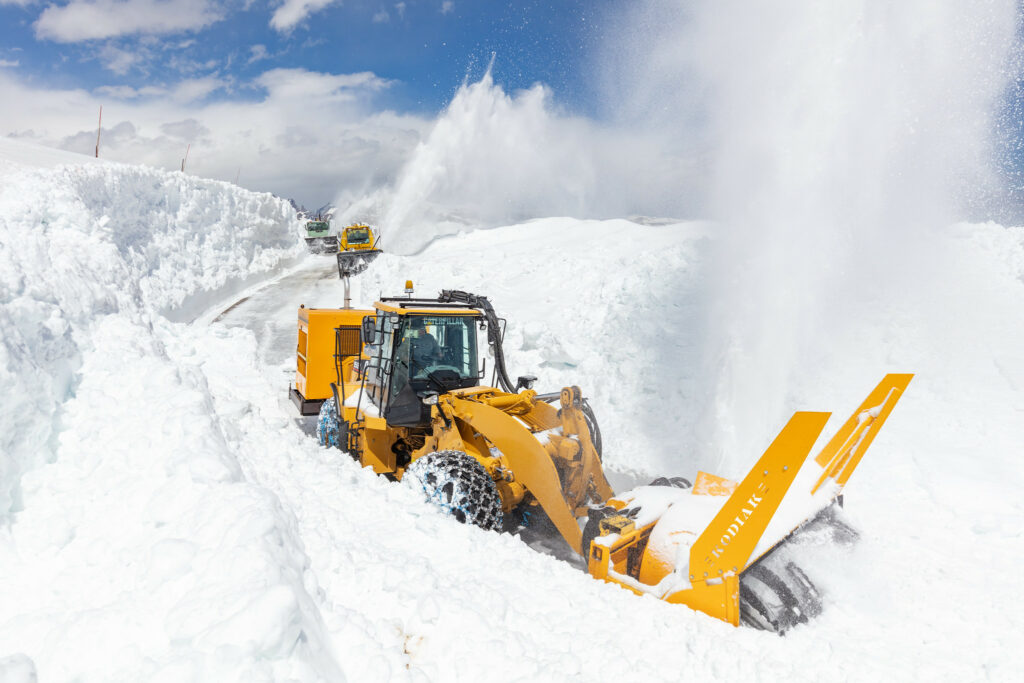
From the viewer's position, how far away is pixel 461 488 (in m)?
4.57

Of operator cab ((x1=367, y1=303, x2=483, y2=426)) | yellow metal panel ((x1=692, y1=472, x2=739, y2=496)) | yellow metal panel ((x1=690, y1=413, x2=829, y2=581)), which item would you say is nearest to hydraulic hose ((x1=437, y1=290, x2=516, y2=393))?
operator cab ((x1=367, y1=303, x2=483, y2=426))

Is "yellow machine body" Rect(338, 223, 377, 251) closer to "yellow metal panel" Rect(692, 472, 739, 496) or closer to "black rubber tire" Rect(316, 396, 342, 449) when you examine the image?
"black rubber tire" Rect(316, 396, 342, 449)

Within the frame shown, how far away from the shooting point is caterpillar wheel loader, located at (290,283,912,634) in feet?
11.7

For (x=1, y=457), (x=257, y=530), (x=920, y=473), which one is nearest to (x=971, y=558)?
(x=920, y=473)

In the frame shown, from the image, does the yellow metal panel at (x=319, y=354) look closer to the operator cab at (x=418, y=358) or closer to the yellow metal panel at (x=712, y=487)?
the operator cab at (x=418, y=358)

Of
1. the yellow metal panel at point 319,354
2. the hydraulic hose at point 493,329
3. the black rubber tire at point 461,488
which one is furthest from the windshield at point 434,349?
the yellow metal panel at point 319,354

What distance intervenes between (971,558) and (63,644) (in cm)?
606

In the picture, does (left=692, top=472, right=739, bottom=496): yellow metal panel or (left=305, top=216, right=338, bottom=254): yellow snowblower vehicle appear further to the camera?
(left=305, top=216, right=338, bottom=254): yellow snowblower vehicle

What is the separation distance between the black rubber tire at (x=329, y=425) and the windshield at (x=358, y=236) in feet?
62.8

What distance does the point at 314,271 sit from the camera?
932 inches

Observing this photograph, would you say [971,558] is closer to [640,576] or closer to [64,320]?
[640,576]

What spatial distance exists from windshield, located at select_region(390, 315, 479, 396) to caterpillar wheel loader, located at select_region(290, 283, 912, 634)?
0.01 metres

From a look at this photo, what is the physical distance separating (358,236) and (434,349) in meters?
21.1

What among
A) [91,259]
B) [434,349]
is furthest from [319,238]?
[434,349]
